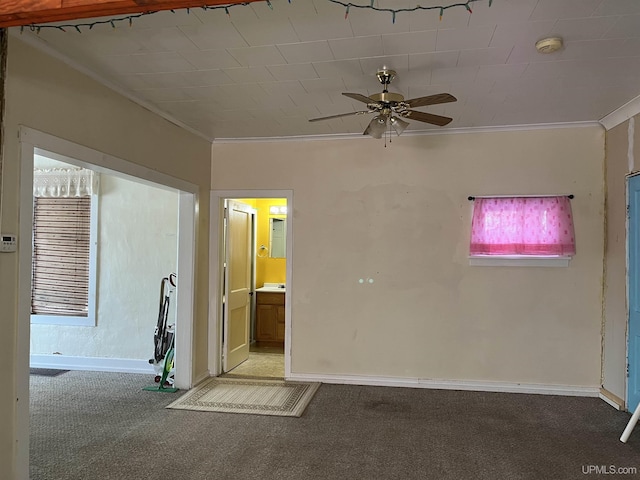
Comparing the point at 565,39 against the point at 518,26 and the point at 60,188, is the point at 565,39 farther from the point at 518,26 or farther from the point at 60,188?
the point at 60,188

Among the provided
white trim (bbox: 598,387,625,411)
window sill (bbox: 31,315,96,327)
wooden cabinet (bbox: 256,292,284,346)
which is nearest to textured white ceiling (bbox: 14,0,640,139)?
white trim (bbox: 598,387,625,411)

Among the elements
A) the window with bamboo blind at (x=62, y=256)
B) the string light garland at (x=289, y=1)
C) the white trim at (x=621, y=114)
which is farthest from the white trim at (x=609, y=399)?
the window with bamboo blind at (x=62, y=256)

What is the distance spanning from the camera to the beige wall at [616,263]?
3.84 meters

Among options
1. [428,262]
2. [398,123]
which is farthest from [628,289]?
[398,123]

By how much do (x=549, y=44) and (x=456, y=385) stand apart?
315 cm

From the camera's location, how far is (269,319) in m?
6.38

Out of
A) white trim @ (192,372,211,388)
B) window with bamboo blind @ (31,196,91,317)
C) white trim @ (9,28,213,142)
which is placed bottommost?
white trim @ (192,372,211,388)

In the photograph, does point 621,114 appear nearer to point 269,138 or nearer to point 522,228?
point 522,228

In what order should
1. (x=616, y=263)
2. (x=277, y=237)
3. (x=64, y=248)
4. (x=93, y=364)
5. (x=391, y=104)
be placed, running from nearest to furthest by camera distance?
(x=391, y=104) < (x=616, y=263) < (x=93, y=364) < (x=64, y=248) < (x=277, y=237)

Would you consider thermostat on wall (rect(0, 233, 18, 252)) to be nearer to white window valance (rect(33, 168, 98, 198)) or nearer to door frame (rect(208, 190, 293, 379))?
door frame (rect(208, 190, 293, 379))

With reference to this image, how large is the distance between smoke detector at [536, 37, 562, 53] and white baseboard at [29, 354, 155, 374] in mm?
4708

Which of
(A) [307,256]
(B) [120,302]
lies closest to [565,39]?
(A) [307,256]

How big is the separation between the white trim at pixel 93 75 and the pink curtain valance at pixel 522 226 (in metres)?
3.01

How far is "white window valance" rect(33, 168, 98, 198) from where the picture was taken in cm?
512
